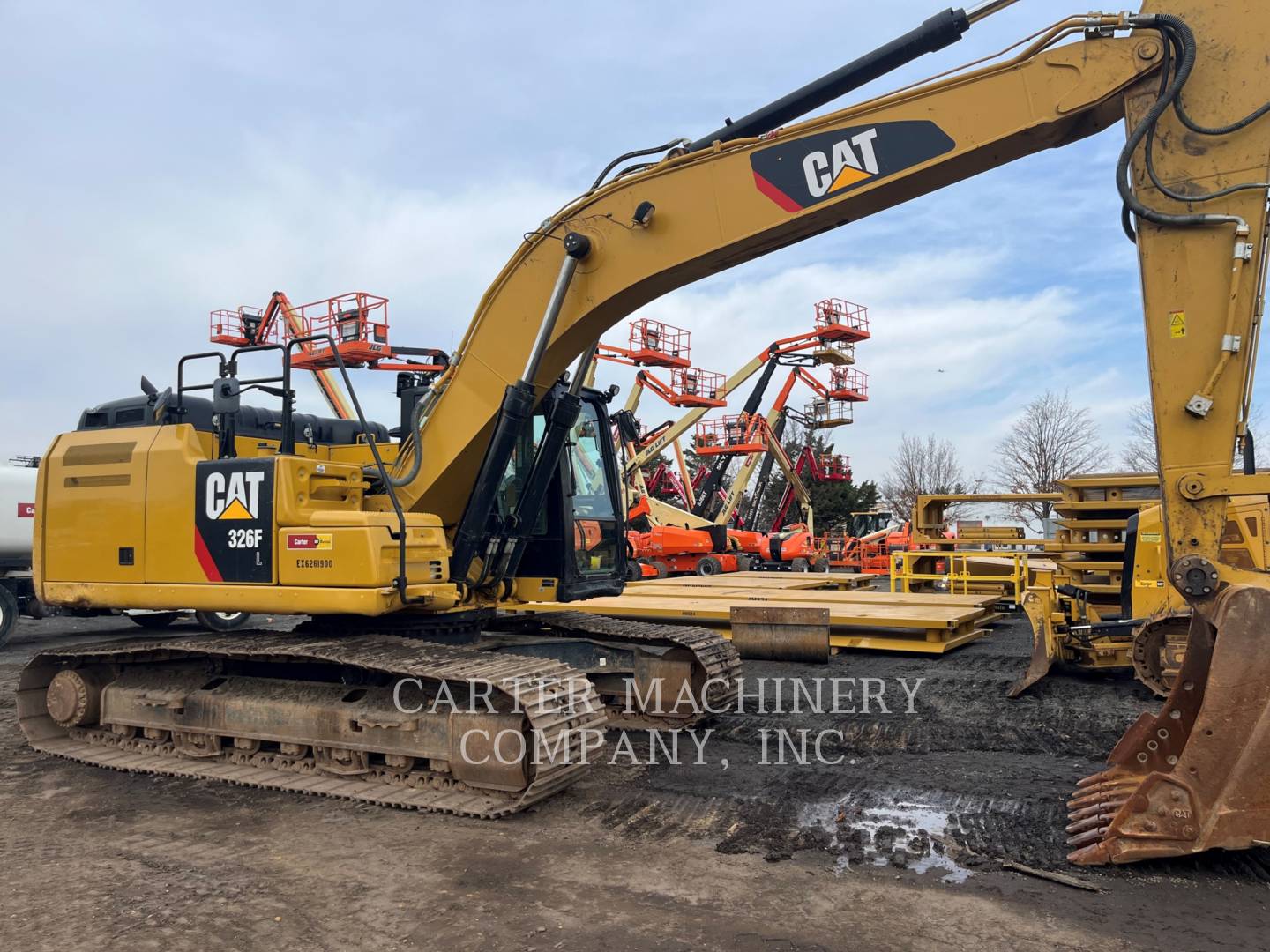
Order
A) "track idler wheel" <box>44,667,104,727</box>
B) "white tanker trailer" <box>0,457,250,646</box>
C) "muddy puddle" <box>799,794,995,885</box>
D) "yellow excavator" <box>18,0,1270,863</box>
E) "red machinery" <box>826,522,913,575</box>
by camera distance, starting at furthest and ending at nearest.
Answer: "red machinery" <box>826,522,913,575</box>, "white tanker trailer" <box>0,457,250,646</box>, "track idler wheel" <box>44,667,104,727</box>, "muddy puddle" <box>799,794,995,885</box>, "yellow excavator" <box>18,0,1270,863</box>

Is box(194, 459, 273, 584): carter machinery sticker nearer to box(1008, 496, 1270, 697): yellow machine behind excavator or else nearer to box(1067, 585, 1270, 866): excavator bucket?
box(1067, 585, 1270, 866): excavator bucket

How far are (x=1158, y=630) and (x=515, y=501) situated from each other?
5.64 m

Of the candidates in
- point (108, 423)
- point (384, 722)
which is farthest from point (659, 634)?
point (108, 423)

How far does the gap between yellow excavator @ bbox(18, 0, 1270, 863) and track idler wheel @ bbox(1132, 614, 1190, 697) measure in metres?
3.18

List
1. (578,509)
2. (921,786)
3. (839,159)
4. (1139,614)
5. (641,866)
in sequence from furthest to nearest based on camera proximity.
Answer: (1139,614) → (578,509) → (921,786) → (839,159) → (641,866)

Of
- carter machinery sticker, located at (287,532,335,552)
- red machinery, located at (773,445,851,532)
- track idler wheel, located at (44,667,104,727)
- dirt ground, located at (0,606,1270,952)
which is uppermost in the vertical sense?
red machinery, located at (773,445,851,532)

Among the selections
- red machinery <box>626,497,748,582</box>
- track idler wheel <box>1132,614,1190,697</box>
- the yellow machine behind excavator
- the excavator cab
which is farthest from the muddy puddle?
red machinery <box>626,497,748,582</box>

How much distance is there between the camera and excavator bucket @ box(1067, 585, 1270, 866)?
422 centimetres

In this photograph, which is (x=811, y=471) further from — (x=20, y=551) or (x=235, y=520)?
(x=235, y=520)

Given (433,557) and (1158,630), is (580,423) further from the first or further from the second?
(1158,630)
